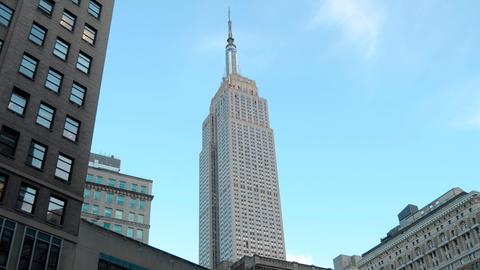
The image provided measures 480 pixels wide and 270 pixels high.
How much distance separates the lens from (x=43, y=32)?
1879 inches

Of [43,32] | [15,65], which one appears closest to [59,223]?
[15,65]

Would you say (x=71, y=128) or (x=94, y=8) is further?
(x=94, y=8)

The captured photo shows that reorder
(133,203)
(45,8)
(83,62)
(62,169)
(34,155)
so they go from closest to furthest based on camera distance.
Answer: (34,155) < (62,169) < (45,8) < (83,62) < (133,203)

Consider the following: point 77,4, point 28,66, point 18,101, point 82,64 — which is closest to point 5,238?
point 18,101

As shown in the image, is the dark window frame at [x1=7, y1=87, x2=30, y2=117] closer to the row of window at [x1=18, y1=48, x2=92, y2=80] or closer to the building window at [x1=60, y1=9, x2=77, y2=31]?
the row of window at [x1=18, y1=48, x2=92, y2=80]

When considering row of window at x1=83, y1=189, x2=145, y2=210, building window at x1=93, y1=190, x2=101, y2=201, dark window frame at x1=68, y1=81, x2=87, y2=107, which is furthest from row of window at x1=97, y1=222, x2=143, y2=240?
dark window frame at x1=68, y1=81, x2=87, y2=107

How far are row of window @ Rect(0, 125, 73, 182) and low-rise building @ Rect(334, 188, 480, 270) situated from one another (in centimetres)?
9149

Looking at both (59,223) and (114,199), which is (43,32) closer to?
(59,223)

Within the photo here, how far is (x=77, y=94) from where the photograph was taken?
48.6m

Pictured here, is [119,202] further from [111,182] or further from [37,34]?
[37,34]

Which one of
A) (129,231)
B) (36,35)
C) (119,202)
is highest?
(119,202)

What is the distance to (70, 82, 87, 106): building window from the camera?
48031mm

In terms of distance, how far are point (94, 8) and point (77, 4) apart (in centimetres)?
252

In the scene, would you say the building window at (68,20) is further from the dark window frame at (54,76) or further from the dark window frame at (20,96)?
the dark window frame at (20,96)
